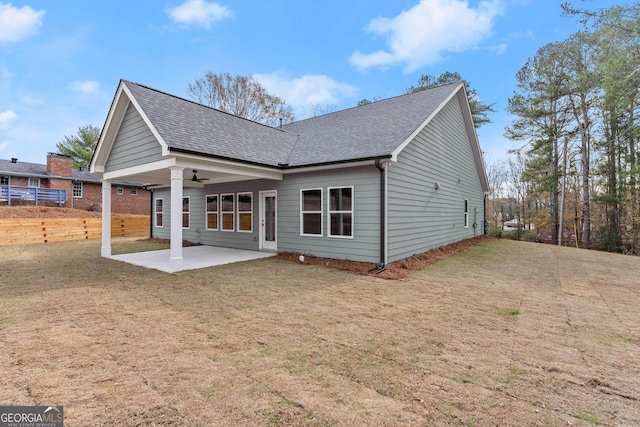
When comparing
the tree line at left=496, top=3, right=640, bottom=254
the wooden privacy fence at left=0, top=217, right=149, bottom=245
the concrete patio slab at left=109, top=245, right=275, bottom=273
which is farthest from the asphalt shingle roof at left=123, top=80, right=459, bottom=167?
the tree line at left=496, top=3, right=640, bottom=254

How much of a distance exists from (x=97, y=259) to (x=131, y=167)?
311 centimetres

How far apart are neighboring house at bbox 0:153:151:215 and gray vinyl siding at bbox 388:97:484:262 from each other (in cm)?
2310

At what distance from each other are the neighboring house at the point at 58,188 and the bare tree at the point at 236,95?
9420 millimetres

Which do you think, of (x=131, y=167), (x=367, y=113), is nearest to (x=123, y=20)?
(x=131, y=167)

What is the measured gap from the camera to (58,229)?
47.3 ft

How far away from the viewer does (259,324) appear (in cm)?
391

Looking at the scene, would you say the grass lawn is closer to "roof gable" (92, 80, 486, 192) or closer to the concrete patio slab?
the concrete patio slab

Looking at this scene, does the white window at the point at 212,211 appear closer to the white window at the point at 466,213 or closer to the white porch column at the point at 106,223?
the white porch column at the point at 106,223

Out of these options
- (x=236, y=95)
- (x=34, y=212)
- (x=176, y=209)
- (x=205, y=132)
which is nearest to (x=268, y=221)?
(x=205, y=132)

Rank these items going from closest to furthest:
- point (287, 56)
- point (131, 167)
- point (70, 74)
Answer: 1. point (131, 167)
2. point (70, 74)
3. point (287, 56)

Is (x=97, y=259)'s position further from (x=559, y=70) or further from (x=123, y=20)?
(x=559, y=70)

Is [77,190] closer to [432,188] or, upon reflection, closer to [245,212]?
[245,212]

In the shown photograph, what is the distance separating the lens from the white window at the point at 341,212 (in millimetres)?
8242

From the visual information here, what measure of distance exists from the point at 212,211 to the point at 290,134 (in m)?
4.72
